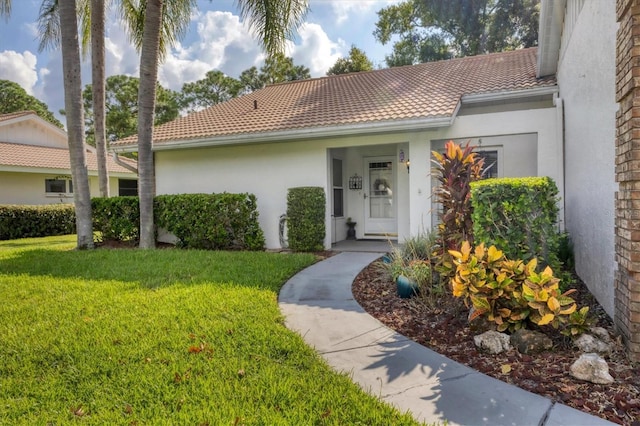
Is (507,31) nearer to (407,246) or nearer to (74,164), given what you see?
(407,246)

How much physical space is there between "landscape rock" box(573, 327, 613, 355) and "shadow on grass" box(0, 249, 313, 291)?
146 inches

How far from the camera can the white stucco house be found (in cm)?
850

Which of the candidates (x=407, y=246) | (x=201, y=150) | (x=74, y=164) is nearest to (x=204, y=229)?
(x=201, y=150)

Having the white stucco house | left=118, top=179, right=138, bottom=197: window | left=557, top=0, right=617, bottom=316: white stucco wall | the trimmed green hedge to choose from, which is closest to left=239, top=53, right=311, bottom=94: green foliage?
left=118, top=179, right=138, bottom=197: window

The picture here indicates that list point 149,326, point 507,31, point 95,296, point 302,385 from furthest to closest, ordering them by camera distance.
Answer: point 507,31, point 95,296, point 149,326, point 302,385

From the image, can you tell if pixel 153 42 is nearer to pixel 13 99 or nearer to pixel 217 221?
pixel 217 221

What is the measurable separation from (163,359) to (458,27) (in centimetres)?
2412

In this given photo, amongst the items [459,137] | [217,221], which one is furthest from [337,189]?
[459,137]

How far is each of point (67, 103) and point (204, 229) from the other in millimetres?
4621

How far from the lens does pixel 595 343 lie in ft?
10.8

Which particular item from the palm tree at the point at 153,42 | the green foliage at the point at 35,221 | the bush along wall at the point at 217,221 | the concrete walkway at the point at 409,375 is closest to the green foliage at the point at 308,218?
the bush along wall at the point at 217,221

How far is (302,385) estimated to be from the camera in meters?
2.91

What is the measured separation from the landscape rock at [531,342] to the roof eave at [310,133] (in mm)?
5538

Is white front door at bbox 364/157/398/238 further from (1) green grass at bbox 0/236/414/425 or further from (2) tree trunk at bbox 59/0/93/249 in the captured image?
(2) tree trunk at bbox 59/0/93/249
